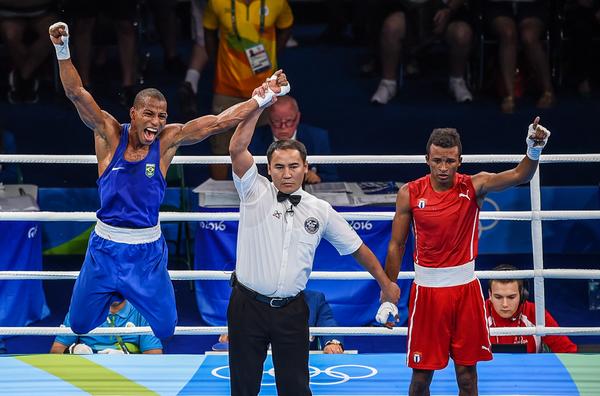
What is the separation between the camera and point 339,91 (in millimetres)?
9516

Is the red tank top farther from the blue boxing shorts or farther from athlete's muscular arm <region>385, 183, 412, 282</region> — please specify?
the blue boxing shorts

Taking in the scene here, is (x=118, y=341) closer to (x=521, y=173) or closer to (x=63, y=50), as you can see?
(x=63, y=50)

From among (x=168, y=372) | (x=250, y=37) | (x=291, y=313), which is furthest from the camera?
(x=250, y=37)

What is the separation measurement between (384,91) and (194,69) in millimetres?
1511

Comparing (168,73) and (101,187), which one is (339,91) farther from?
(101,187)

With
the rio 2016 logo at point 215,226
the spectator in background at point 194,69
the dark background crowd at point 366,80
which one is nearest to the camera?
the rio 2016 logo at point 215,226

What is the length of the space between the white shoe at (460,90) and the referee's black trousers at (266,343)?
15.6 feet

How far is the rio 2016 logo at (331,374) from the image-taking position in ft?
17.9

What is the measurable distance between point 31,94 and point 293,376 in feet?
17.2

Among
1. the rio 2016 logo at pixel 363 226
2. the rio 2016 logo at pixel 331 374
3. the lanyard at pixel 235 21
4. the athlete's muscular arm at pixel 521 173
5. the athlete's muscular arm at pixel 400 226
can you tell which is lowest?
the rio 2016 logo at pixel 331 374

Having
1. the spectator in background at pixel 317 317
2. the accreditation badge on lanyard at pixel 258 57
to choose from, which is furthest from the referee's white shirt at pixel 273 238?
the accreditation badge on lanyard at pixel 258 57

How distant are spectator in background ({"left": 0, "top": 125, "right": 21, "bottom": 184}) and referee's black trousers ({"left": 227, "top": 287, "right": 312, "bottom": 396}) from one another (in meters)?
3.71

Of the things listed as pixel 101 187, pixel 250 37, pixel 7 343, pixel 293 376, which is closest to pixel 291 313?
pixel 293 376

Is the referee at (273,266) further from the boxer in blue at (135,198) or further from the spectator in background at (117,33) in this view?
the spectator in background at (117,33)
